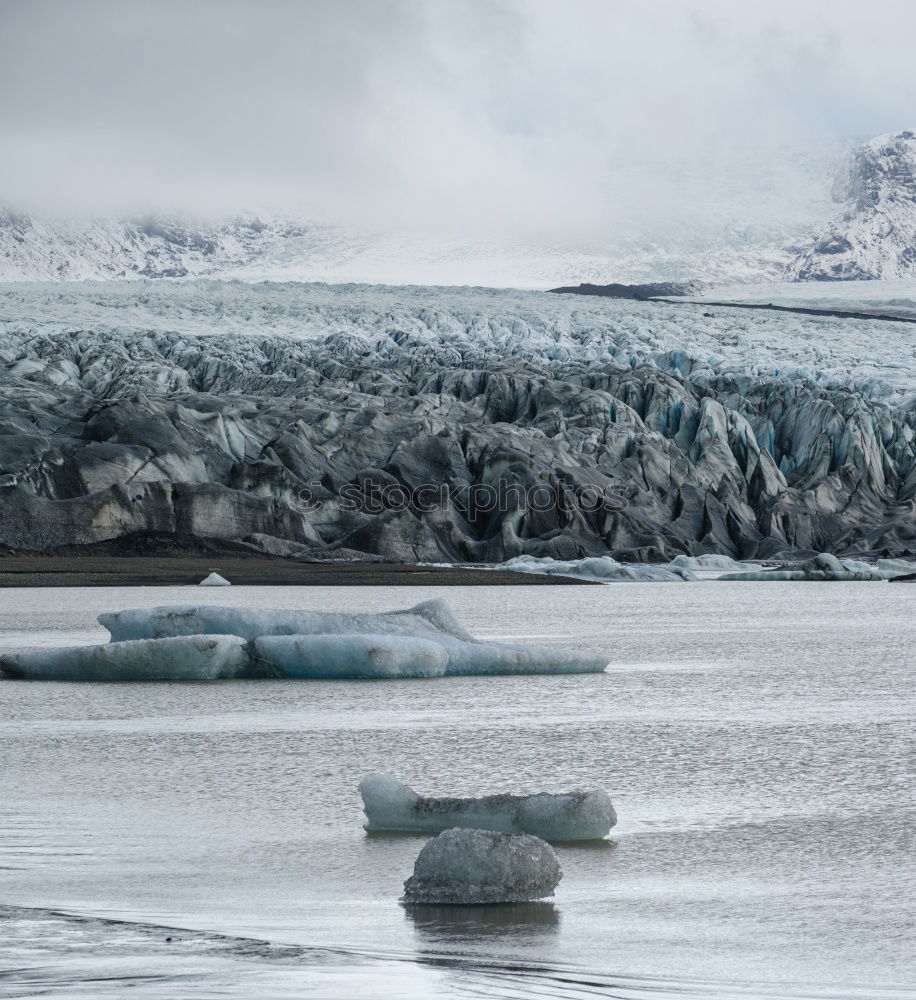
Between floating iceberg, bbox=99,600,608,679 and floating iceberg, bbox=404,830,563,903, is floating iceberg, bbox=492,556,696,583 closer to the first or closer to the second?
floating iceberg, bbox=99,600,608,679

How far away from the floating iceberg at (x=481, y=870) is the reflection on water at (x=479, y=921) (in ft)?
0.14

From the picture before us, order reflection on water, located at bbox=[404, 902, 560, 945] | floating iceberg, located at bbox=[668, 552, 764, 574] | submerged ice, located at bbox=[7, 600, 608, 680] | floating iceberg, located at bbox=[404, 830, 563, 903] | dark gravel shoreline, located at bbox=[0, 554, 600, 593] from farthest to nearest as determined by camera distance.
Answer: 1. floating iceberg, located at bbox=[668, 552, 764, 574]
2. dark gravel shoreline, located at bbox=[0, 554, 600, 593]
3. submerged ice, located at bbox=[7, 600, 608, 680]
4. floating iceberg, located at bbox=[404, 830, 563, 903]
5. reflection on water, located at bbox=[404, 902, 560, 945]

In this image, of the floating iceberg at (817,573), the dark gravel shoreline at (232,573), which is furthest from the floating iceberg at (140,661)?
the floating iceberg at (817,573)

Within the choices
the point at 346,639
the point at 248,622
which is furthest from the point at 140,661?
the point at 346,639

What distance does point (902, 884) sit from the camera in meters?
6.47

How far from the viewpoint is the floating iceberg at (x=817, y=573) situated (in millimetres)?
43500

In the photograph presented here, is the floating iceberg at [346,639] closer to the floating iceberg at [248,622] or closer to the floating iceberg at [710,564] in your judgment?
the floating iceberg at [248,622]

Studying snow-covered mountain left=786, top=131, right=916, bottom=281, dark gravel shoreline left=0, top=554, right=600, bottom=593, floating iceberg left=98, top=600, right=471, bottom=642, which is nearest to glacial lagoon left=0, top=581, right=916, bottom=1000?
floating iceberg left=98, top=600, right=471, bottom=642

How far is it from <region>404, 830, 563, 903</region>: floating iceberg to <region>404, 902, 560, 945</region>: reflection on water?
4cm

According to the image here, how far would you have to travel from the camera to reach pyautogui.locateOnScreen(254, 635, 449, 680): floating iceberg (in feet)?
49.6

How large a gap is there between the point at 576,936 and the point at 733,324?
71811mm

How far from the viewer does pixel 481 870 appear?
6.01 metres

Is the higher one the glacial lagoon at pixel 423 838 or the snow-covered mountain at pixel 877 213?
the snow-covered mountain at pixel 877 213

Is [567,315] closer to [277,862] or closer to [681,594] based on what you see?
[681,594]
